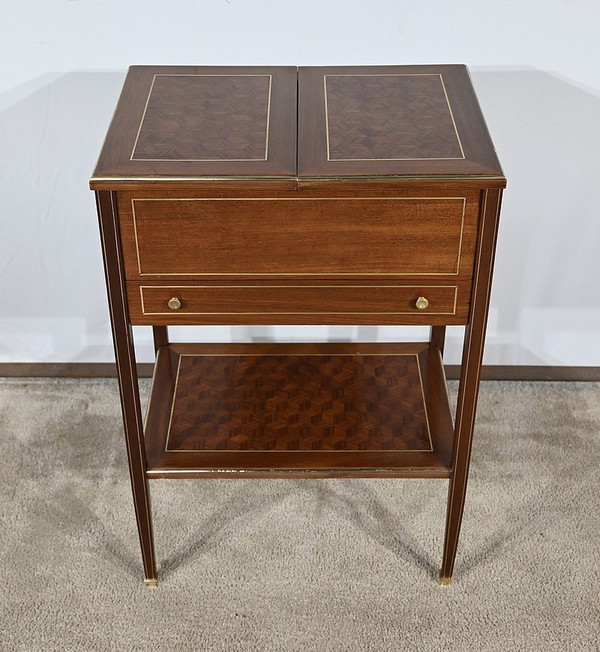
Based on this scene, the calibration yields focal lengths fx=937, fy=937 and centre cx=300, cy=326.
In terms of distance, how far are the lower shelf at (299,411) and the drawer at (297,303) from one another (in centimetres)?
32

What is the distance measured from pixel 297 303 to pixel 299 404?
0.41 m

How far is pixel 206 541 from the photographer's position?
185 centimetres

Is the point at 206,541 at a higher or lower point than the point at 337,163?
lower

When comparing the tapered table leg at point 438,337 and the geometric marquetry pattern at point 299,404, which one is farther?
the tapered table leg at point 438,337

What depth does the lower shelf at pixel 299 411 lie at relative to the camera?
164 cm

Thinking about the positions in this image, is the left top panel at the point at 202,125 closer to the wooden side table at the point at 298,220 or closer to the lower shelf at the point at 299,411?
the wooden side table at the point at 298,220

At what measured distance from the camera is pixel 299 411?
177 centimetres

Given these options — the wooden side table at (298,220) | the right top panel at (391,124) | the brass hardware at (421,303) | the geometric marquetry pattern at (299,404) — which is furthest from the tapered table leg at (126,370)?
the brass hardware at (421,303)

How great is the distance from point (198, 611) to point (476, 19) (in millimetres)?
1215

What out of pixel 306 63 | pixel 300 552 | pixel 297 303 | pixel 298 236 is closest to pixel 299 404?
pixel 300 552

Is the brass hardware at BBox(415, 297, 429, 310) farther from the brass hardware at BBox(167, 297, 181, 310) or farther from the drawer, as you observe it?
the brass hardware at BBox(167, 297, 181, 310)

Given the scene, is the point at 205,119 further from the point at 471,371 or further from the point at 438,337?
the point at 438,337

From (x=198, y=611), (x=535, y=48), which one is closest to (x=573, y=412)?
(x=535, y=48)

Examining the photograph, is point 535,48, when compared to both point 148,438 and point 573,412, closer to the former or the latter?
point 573,412
